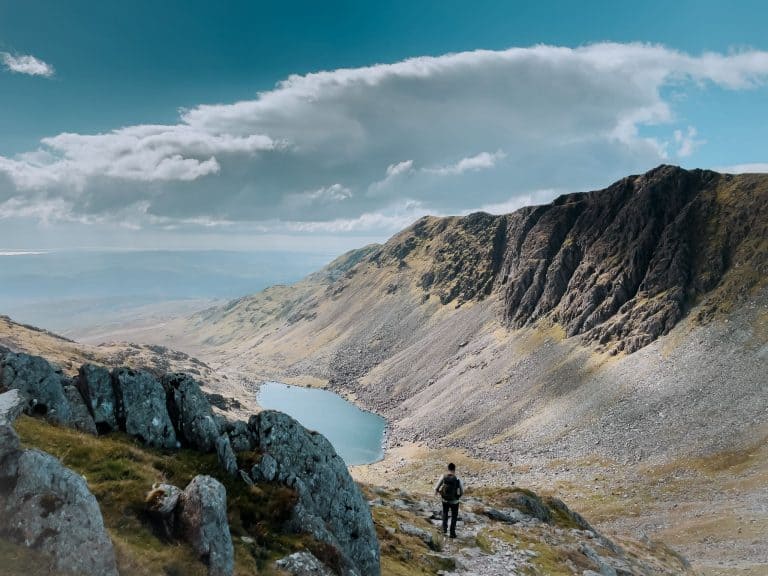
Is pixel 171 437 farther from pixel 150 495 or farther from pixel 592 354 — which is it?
pixel 592 354

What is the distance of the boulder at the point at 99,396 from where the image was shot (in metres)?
25.1

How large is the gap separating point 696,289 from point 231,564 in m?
162

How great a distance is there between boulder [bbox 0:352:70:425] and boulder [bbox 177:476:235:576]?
31.2 ft

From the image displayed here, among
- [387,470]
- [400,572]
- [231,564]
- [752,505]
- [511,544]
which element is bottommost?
[387,470]

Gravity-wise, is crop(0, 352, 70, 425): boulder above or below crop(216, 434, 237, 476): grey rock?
above

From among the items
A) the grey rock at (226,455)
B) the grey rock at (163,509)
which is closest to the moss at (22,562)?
the grey rock at (163,509)

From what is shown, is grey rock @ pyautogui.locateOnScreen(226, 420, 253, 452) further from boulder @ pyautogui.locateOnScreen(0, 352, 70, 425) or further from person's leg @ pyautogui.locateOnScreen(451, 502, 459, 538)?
person's leg @ pyautogui.locateOnScreen(451, 502, 459, 538)

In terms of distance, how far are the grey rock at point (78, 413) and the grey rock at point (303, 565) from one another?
11.7 meters

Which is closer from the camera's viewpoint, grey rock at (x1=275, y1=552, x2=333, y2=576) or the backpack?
grey rock at (x1=275, y1=552, x2=333, y2=576)

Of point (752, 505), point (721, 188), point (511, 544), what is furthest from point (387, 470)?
point (721, 188)

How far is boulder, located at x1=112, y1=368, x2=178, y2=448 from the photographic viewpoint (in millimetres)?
24781

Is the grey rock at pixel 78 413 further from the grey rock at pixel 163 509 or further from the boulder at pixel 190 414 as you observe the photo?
the grey rock at pixel 163 509

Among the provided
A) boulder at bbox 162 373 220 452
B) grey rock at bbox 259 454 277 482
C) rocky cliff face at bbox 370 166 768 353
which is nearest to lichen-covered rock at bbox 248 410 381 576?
grey rock at bbox 259 454 277 482

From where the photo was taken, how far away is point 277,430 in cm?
2644
